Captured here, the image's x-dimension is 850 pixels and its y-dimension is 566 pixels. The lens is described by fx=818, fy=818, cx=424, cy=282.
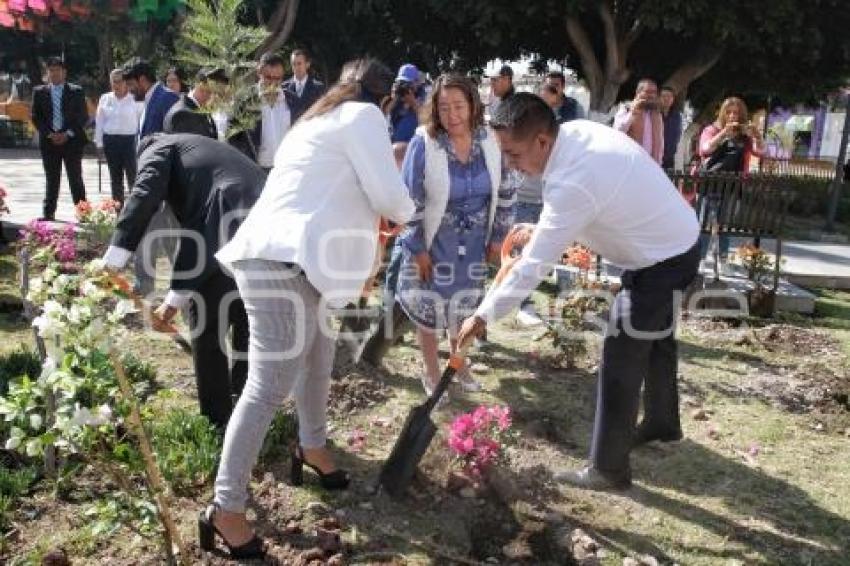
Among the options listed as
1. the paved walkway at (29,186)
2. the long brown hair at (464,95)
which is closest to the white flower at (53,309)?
the long brown hair at (464,95)

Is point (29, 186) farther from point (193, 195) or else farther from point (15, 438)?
point (15, 438)

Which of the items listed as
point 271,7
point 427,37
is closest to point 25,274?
point 427,37

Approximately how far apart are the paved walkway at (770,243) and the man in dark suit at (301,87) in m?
3.81

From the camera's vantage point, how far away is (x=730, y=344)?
19.2 ft

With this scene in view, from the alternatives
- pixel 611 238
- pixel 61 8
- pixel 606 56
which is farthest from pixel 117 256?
pixel 606 56

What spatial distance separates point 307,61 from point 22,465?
4.90 metres

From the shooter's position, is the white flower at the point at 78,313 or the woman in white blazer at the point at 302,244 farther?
the woman in white blazer at the point at 302,244

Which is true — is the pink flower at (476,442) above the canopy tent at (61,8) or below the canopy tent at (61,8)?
below

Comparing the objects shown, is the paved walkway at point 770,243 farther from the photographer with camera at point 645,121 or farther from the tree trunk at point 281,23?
the tree trunk at point 281,23

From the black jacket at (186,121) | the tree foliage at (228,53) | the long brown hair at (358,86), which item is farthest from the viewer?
the tree foliage at (228,53)

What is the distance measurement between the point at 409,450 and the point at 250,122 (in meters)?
3.83

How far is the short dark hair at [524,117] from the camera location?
296cm

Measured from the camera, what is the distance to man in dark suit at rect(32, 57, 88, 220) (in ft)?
30.0

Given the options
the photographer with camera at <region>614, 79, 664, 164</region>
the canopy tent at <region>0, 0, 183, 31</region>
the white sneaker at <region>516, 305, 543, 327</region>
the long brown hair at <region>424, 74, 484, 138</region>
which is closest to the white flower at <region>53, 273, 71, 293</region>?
the long brown hair at <region>424, 74, 484, 138</region>
